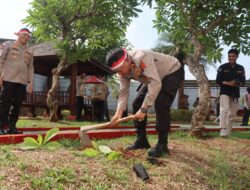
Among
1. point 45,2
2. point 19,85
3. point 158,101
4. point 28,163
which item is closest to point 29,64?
point 19,85

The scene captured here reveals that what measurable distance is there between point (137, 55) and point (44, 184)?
194 cm

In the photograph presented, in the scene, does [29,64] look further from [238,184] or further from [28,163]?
[238,184]

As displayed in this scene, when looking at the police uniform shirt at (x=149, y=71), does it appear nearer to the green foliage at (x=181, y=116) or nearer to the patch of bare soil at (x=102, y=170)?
the patch of bare soil at (x=102, y=170)

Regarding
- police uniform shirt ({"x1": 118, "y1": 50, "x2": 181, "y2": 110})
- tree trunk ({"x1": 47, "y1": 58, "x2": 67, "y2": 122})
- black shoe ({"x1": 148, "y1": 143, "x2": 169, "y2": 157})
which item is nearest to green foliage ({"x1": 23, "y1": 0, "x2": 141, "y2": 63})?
tree trunk ({"x1": 47, "y1": 58, "x2": 67, "y2": 122})

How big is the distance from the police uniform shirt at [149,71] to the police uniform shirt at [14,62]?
2588mm

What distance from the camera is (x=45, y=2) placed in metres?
11.6

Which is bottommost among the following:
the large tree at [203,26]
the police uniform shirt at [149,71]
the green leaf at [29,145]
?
the green leaf at [29,145]

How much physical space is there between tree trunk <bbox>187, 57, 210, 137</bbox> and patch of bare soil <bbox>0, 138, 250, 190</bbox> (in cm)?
254

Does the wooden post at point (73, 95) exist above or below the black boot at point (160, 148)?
above

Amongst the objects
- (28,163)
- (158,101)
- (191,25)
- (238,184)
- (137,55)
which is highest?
(191,25)

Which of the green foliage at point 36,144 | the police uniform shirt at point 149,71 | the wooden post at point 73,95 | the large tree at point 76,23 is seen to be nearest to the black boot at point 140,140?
the police uniform shirt at point 149,71

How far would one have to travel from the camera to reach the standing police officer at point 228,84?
841cm

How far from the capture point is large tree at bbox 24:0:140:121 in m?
11.4

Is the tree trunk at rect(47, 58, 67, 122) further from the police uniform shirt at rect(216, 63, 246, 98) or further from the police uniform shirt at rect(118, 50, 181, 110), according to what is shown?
the police uniform shirt at rect(118, 50, 181, 110)
